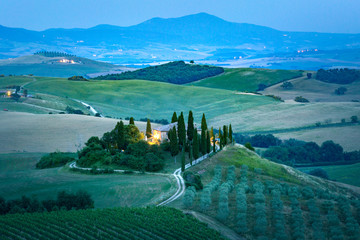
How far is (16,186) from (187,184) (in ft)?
60.9

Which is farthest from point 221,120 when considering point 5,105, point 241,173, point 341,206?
point 341,206

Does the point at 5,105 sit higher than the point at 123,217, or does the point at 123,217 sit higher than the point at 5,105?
the point at 5,105

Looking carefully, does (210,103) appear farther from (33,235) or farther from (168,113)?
(33,235)

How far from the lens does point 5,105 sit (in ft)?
357

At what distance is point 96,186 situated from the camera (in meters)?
46.5

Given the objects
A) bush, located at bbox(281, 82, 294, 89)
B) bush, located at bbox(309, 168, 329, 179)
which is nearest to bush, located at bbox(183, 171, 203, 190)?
bush, located at bbox(309, 168, 329, 179)

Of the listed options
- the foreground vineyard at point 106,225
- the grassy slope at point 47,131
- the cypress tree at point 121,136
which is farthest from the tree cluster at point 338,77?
the foreground vineyard at point 106,225

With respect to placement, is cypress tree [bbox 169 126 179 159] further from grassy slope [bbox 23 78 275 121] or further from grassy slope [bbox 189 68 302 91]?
grassy slope [bbox 189 68 302 91]

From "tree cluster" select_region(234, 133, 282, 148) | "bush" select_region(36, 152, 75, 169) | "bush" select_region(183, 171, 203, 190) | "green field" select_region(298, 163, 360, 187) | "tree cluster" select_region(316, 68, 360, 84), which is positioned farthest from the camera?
"tree cluster" select_region(316, 68, 360, 84)

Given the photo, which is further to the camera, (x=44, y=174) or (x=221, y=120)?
(x=221, y=120)

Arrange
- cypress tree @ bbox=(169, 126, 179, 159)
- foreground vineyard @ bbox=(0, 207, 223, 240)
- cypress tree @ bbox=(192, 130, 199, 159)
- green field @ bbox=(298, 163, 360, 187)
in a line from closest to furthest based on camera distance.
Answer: foreground vineyard @ bbox=(0, 207, 223, 240)
cypress tree @ bbox=(192, 130, 199, 159)
cypress tree @ bbox=(169, 126, 179, 159)
green field @ bbox=(298, 163, 360, 187)

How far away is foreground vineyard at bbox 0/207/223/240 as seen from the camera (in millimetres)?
28609

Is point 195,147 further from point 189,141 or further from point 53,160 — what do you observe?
point 53,160

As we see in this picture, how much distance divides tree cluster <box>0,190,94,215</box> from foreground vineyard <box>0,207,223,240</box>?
4.42 metres
